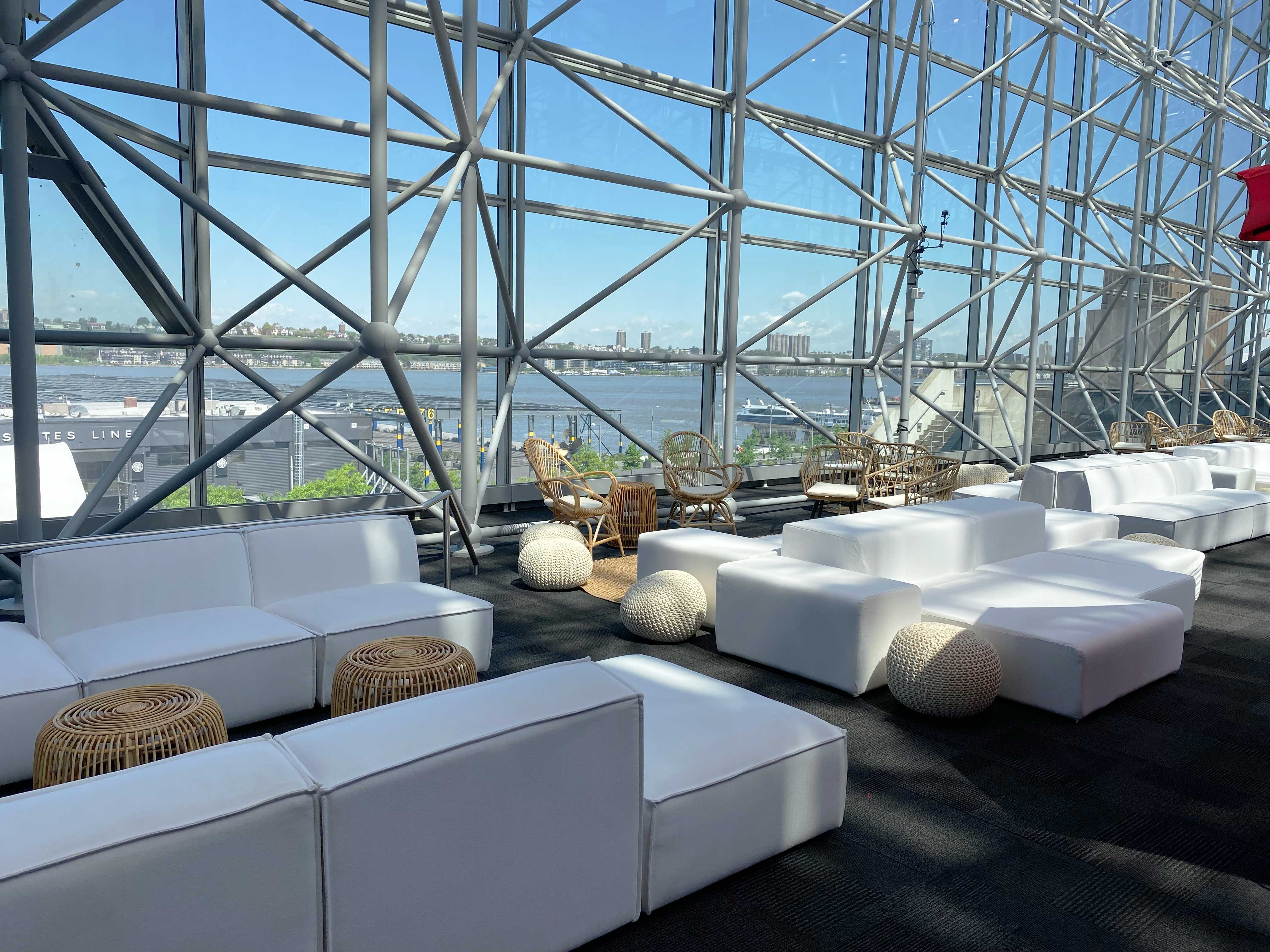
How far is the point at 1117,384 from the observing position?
14383 mm

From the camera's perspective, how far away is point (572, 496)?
21.9 ft

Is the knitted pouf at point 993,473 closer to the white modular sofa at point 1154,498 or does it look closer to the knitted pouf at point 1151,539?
the white modular sofa at point 1154,498

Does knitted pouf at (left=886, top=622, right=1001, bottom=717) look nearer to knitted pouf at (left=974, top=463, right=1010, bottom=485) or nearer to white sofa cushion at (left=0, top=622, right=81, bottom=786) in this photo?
white sofa cushion at (left=0, top=622, right=81, bottom=786)

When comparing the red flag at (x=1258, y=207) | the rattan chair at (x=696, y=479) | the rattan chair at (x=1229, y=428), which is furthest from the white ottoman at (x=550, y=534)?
the rattan chair at (x=1229, y=428)

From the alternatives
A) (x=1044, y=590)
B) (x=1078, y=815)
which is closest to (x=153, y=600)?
(x=1078, y=815)

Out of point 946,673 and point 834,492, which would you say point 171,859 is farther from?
point 834,492

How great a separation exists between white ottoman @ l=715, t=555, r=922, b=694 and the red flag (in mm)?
2527

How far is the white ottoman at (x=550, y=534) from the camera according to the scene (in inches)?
218

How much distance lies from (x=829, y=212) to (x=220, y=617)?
26.8 ft

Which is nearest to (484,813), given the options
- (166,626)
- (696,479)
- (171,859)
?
(171,859)

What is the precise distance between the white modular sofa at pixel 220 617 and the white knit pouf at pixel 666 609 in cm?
82

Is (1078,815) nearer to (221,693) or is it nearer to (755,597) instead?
(755,597)

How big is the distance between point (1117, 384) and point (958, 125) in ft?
17.9

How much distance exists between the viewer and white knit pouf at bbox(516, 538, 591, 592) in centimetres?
525
